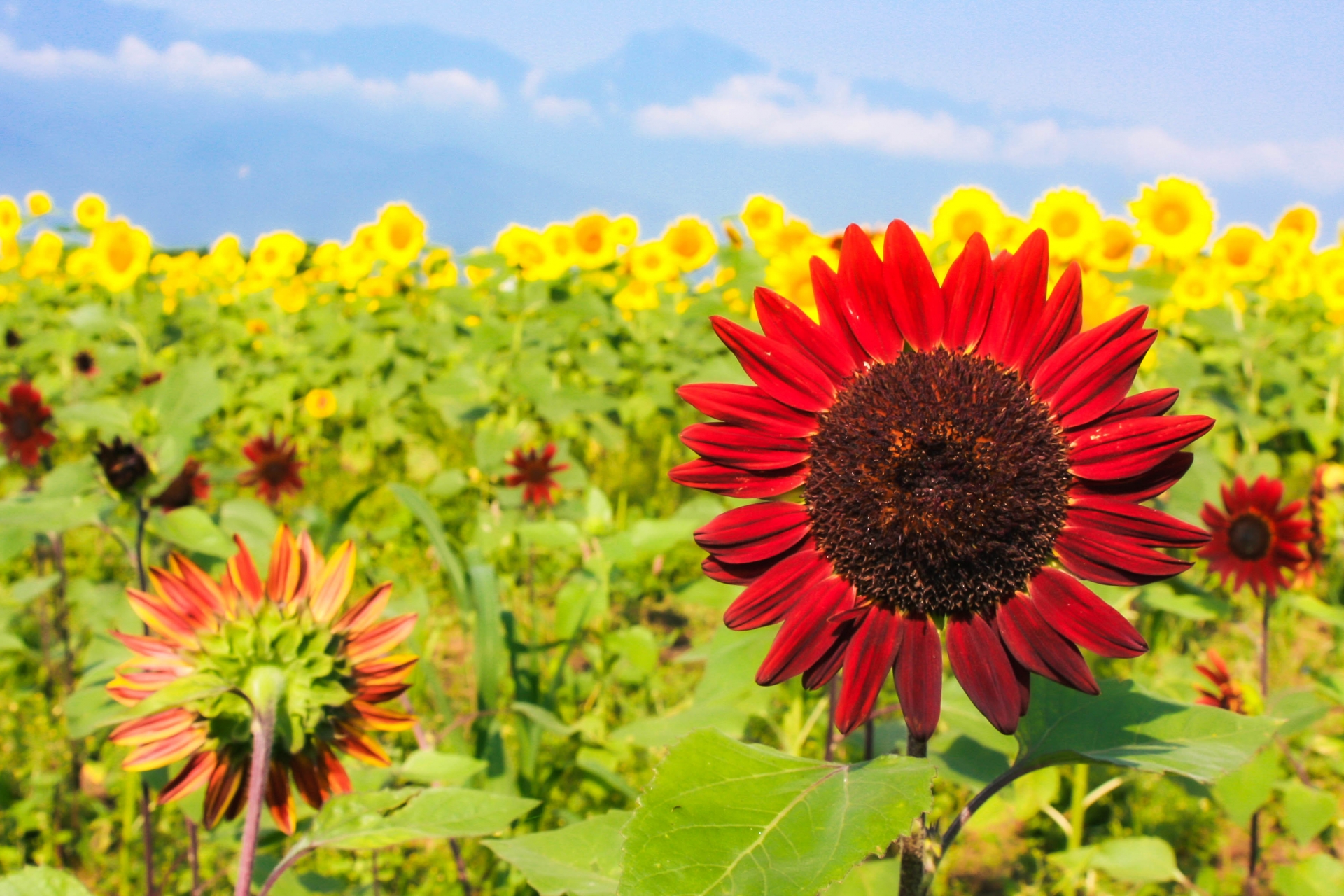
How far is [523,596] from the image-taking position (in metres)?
3.45

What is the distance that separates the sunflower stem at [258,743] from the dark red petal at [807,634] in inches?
22.0

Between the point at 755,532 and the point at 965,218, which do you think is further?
the point at 965,218

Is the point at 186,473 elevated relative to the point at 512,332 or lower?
lower

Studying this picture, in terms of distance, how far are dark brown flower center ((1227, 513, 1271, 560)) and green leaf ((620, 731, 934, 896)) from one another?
1.64 m

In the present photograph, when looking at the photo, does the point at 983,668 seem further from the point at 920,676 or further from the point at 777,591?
the point at 777,591

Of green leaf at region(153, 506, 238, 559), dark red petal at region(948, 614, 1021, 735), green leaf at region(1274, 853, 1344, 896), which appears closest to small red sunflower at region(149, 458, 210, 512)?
green leaf at region(153, 506, 238, 559)

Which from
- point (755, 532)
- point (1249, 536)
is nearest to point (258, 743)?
point (755, 532)

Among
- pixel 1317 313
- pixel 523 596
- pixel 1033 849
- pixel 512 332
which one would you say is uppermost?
pixel 1317 313

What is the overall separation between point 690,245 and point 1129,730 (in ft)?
14.6

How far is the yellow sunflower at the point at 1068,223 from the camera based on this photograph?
Result: 2557mm

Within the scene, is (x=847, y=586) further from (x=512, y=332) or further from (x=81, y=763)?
(x=512, y=332)

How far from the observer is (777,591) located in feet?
2.73

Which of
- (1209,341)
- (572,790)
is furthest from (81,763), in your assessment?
(1209,341)

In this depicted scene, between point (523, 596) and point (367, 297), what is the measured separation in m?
3.01
